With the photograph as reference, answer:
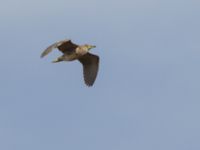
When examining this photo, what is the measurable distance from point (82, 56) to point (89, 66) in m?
0.48

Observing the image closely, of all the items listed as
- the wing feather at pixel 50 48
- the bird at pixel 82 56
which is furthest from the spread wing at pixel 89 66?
the wing feather at pixel 50 48

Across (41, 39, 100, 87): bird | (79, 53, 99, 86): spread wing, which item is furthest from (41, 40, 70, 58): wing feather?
(79, 53, 99, 86): spread wing

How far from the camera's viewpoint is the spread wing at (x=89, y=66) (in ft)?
110

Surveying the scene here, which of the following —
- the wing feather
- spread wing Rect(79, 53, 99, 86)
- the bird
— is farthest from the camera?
spread wing Rect(79, 53, 99, 86)

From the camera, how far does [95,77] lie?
33.4 m

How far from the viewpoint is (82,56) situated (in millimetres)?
33750

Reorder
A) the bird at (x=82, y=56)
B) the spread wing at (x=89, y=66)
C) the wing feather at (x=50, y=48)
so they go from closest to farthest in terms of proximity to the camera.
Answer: the wing feather at (x=50, y=48), the bird at (x=82, y=56), the spread wing at (x=89, y=66)

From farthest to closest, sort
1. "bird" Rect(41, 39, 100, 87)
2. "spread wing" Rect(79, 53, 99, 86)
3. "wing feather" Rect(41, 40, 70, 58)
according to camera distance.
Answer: "spread wing" Rect(79, 53, 99, 86) → "bird" Rect(41, 39, 100, 87) → "wing feather" Rect(41, 40, 70, 58)

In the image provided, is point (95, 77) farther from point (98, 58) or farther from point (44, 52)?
point (44, 52)

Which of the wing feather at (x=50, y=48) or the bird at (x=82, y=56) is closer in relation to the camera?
the wing feather at (x=50, y=48)

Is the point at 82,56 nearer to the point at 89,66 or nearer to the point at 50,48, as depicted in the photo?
the point at 89,66

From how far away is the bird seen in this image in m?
32.0

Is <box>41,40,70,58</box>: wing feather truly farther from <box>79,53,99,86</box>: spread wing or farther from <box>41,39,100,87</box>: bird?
<box>79,53,99,86</box>: spread wing

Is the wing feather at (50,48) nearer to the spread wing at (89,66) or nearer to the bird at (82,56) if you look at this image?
the bird at (82,56)
